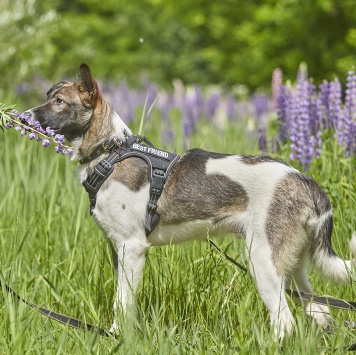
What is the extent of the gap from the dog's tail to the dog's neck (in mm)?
990

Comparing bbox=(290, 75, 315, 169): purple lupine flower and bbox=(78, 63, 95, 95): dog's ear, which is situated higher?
bbox=(290, 75, 315, 169): purple lupine flower

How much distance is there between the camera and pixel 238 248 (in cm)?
430

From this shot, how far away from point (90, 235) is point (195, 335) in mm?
1633

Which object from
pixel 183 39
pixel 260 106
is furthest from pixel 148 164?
pixel 183 39

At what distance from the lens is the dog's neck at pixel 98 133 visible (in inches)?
139

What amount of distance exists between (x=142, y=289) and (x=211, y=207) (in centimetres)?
70

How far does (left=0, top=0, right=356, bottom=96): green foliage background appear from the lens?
10.3 meters

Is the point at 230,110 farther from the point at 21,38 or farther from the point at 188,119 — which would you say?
the point at 21,38

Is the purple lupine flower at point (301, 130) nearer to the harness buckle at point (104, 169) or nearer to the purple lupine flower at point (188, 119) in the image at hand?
the harness buckle at point (104, 169)

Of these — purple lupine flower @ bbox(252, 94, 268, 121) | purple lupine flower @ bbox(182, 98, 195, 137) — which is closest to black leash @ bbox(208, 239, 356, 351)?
purple lupine flower @ bbox(182, 98, 195, 137)

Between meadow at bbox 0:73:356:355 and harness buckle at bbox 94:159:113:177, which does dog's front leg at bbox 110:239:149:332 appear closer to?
meadow at bbox 0:73:356:355

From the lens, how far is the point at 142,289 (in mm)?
3805

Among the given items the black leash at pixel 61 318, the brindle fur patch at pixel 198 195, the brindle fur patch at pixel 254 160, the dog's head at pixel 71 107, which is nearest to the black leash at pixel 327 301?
the brindle fur patch at pixel 198 195

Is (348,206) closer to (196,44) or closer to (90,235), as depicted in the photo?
(90,235)
